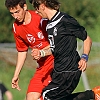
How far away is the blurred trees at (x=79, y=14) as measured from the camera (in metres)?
16.2

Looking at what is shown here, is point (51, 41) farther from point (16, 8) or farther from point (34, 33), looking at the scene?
point (16, 8)

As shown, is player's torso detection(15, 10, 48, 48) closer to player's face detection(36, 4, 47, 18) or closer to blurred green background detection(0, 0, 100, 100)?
player's face detection(36, 4, 47, 18)

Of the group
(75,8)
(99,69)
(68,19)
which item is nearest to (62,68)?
(68,19)

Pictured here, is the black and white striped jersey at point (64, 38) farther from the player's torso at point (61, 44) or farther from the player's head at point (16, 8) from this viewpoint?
the player's head at point (16, 8)

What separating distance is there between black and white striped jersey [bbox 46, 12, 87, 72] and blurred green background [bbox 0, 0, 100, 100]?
16.6ft

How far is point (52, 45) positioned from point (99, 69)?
18.3 ft

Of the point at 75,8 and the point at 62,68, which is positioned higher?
the point at 62,68

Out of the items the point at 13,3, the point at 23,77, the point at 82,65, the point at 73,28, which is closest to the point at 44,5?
the point at 73,28

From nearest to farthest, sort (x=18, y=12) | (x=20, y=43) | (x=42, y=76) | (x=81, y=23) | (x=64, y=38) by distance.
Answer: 1. (x=64, y=38)
2. (x=18, y=12)
3. (x=42, y=76)
4. (x=20, y=43)
5. (x=81, y=23)

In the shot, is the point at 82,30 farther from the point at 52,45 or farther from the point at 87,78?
the point at 87,78

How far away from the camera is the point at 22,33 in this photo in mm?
8477

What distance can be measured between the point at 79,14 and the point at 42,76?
8.84m

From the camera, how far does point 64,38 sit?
7.79 metres

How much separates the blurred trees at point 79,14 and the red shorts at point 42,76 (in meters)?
7.75
